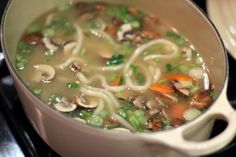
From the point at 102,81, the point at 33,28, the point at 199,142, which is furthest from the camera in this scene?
the point at 33,28

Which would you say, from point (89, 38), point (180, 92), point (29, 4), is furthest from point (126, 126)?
point (29, 4)

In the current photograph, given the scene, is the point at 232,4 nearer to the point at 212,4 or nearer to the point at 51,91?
the point at 212,4

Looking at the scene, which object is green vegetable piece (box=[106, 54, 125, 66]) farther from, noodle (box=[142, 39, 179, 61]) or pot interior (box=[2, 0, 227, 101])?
pot interior (box=[2, 0, 227, 101])

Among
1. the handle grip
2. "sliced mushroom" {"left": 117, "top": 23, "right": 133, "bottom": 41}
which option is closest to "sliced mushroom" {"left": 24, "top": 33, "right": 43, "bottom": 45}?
"sliced mushroom" {"left": 117, "top": 23, "right": 133, "bottom": 41}

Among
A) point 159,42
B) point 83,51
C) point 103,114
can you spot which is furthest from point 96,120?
point 159,42

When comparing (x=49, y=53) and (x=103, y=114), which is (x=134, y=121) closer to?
(x=103, y=114)

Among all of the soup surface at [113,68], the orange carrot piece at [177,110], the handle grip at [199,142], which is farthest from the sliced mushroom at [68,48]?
the handle grip at [199,142]
